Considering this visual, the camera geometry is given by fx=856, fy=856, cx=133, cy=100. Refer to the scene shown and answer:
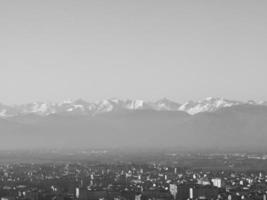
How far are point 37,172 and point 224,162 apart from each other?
1899 inches

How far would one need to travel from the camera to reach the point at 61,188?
336 ft

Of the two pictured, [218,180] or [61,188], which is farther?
[218,180]

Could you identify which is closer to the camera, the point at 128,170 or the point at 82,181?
the point at 82,181

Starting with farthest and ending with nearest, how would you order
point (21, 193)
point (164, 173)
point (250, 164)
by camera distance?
point (250, 164), point (164, 173), point (21, 193)

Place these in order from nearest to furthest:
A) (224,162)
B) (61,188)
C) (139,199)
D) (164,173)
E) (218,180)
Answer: (139,199)
(61,188)
(218,180)
(164,173)
(224,162)

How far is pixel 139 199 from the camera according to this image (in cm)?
8838

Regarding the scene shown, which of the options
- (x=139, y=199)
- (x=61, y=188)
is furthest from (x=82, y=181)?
(x=139, y=199)

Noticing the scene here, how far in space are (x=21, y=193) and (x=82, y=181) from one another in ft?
67.6

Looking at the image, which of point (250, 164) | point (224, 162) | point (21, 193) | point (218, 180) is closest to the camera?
point (21, 193)

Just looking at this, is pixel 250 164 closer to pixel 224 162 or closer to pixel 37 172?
pixel 224 162

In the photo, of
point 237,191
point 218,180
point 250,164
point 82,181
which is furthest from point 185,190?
point 250,164

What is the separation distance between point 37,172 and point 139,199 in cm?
4898

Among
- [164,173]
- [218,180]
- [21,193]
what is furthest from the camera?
[164,173]

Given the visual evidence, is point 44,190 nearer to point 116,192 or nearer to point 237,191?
point 116,192
